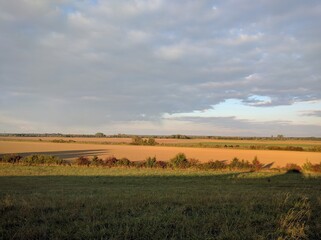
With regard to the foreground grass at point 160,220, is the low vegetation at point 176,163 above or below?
below

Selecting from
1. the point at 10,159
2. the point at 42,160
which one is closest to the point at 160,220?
the point at 42,160

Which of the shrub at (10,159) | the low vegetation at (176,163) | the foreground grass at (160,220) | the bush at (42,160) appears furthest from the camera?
the shrub at (10,159)

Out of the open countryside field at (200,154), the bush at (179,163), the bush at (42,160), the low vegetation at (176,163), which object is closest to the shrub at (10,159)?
the low vegetation at (176,163)

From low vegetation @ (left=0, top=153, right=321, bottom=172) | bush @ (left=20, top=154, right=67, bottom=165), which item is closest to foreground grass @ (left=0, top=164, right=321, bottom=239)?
low vegetation @ (left=0, top=153, right=321, bottom=172)

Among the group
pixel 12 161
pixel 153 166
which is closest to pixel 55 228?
pixel 153 166

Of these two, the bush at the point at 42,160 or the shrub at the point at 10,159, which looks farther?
the shrub at the point at 10,159

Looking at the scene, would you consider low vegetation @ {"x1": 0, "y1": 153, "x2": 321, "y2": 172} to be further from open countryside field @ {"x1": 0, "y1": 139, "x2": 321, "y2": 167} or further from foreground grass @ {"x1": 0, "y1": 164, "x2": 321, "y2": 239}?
foreground grass @ {"x1": 0, "y1": 164, "x2": 321, "y2": 239}

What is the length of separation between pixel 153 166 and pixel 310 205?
3104 centimetres

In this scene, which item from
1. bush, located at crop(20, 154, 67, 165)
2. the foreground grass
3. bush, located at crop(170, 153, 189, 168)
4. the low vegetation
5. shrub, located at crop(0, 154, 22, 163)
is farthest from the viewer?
shrub, located at crop(0, 154, 22, 163)

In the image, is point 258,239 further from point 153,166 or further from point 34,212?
point 153,166

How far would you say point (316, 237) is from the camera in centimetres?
537

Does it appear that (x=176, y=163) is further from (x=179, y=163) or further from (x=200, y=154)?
(x=200, y=154)

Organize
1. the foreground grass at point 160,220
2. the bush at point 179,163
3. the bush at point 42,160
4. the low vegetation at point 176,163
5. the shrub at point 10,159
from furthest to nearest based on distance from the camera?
the shrub at point 10,159 → the bush at point 42,160 → the bush at point 179,163 → the low vegetation at point 176,163 → the foreground grass at point 160,220

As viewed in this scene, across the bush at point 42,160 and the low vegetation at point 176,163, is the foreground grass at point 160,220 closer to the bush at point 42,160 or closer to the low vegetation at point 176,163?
the low vegetation at point 176,163
